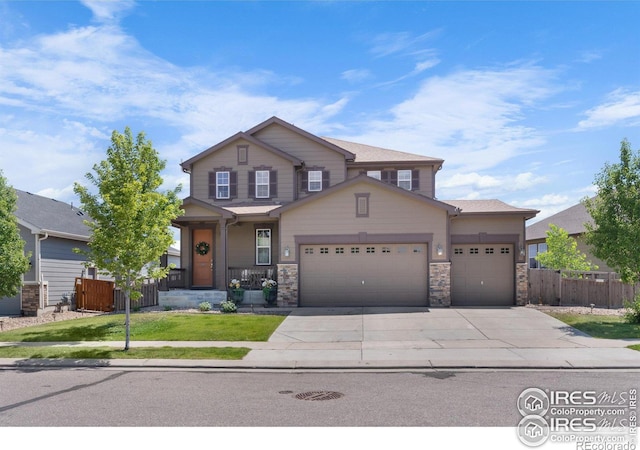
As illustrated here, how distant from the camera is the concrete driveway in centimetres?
1253

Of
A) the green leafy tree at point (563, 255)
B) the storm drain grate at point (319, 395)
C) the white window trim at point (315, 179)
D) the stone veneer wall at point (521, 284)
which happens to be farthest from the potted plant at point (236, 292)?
the green leafy tree at point (563, 255)

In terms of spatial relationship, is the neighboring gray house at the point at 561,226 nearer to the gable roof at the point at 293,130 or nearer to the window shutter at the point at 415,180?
the window shutter at the point at 415,180

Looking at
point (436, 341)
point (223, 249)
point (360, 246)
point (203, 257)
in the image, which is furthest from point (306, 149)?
point (436, 341)

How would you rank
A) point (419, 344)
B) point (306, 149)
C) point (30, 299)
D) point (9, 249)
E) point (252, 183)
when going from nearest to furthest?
1. point (419, 344)
2. point (9, 249)
3. point (30, 299)
4. point (252, 183)
5. point (306, 149)

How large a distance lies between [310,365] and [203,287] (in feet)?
45.5

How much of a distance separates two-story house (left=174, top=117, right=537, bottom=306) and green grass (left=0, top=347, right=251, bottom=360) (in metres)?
8.70

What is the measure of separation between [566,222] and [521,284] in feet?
63.1

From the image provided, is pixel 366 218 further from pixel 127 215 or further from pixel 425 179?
pixel 127 215

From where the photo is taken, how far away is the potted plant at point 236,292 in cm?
2314

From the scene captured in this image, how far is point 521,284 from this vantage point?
23.0 metres

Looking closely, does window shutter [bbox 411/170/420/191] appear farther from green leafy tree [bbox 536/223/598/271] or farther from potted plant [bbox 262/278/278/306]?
green leafy tree [bbox 536/223/598/271]

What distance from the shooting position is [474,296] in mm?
23375

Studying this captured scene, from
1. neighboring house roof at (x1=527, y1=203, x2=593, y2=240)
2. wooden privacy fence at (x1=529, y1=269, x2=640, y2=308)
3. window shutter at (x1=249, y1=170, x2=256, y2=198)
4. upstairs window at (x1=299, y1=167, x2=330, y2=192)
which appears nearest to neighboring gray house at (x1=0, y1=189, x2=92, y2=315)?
window shutter at (x1=249, y1=170, x2=256, y2=198)

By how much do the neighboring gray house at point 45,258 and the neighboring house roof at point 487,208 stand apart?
52.5ft
